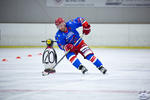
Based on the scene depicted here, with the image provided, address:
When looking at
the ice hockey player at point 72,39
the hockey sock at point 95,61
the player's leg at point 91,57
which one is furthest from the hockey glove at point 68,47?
the hockey sock at point 95,61

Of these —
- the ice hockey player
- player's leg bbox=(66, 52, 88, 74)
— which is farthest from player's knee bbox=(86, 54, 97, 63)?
player's leg bbox=(66, 52, 88, 74)

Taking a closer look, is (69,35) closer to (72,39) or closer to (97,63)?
(72,39)

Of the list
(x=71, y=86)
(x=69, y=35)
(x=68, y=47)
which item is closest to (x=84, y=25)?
(x=69, y=35)

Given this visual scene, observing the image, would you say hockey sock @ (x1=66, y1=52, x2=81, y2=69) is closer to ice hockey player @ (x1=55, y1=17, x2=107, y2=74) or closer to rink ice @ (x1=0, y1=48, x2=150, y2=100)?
ice hockey player @ (x1=55, y1=17, x2=107, y2=74)

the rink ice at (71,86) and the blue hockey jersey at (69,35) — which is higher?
the blue hockey jersey at (69,35)

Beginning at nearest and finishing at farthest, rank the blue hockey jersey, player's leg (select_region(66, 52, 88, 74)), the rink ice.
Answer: the rink ice, player's leg (select_region(66, 52, 88, 74)), the blue hockey jersey

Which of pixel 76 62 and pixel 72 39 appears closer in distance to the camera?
pixel 76 62

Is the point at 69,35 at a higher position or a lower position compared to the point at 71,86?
higher

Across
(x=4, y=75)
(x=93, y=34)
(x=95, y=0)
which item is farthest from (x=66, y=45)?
(x=95, y=0)

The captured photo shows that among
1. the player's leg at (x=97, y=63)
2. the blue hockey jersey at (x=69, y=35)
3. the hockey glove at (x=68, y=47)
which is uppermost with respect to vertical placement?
the blue hockey jersey at (x=69, y=35)

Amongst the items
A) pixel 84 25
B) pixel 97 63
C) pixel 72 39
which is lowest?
pixel 97 63

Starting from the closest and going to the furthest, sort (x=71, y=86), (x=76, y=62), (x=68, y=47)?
(x=71, y=86), (x=76, y=62), (x=68, y=47)

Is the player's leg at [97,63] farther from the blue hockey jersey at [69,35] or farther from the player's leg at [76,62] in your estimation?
the blue hockey jersey at [69,35]

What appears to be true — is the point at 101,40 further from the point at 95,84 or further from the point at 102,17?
the point at 95,84
